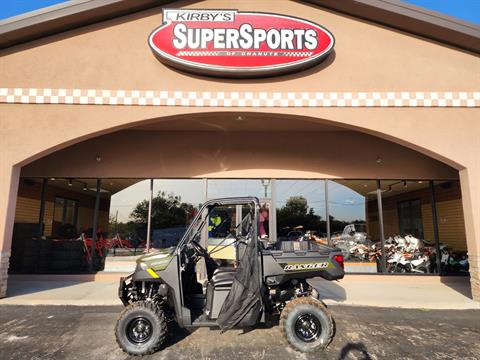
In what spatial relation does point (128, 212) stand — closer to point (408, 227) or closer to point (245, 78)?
point (245, 78)

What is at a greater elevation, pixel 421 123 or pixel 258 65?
pixel 258 65

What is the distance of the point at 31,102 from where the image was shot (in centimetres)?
681

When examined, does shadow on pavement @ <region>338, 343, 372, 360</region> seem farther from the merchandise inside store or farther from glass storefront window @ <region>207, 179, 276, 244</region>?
glass storefront window @ <region>207, 179, 276, 244</region>

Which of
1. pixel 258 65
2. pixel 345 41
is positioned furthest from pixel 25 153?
pixel 345 41

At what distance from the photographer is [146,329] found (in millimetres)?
4035

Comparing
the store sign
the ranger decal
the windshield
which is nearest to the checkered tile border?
the store sign

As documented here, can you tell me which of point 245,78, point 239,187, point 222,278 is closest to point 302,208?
point 239,187

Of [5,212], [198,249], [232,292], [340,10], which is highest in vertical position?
[340,10]

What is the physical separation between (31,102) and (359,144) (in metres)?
8.73

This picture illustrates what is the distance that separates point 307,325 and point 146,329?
2.19 metres

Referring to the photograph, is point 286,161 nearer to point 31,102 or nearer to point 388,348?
point 388,348

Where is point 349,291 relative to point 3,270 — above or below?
below

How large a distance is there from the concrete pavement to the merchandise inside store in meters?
0.36

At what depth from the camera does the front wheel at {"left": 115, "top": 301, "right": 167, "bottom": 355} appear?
393 cm
